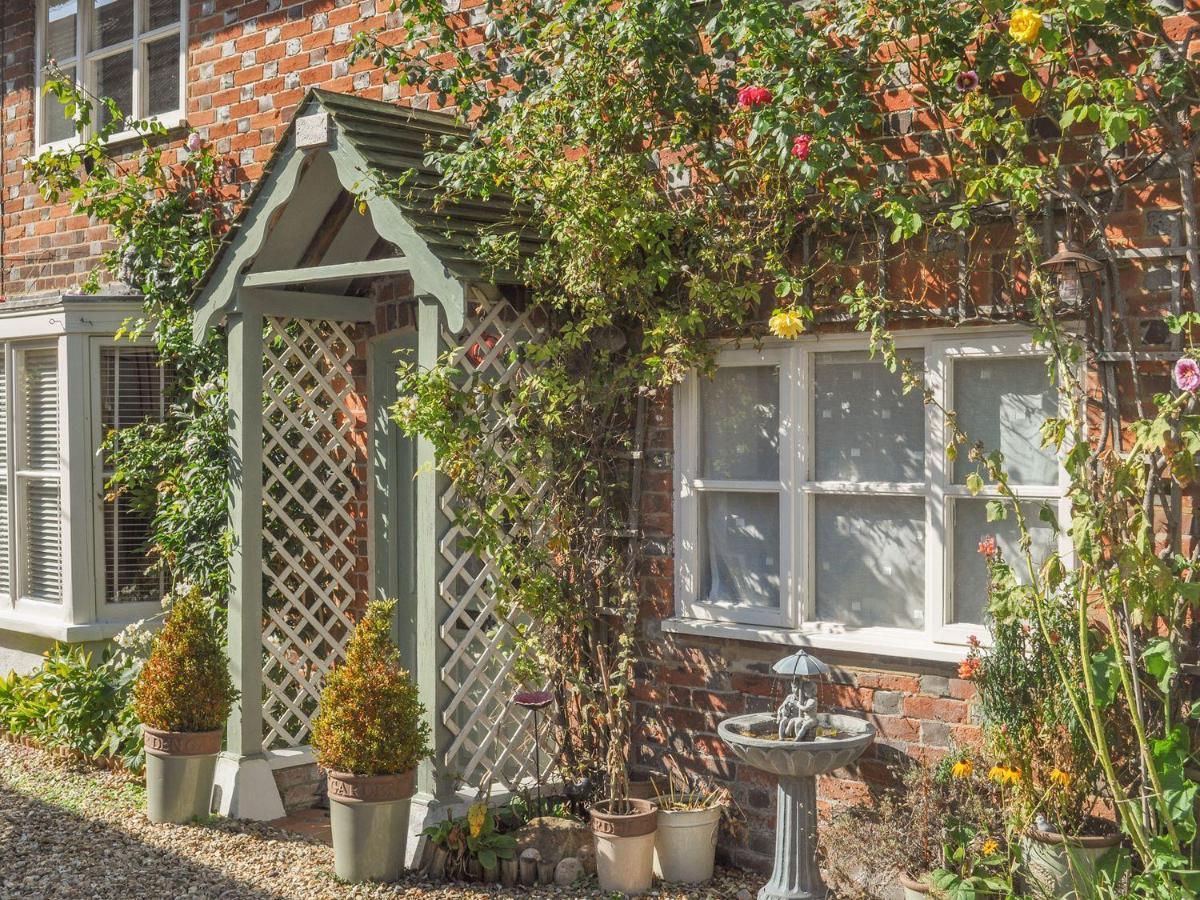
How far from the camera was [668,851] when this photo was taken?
589cm

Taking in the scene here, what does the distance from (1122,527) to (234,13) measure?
662 centimetres

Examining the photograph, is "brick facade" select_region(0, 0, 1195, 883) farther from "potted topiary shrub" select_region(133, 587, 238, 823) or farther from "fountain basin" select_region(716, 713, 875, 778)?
"potted topiary shrub" select_region(133, 587, 238, 823)

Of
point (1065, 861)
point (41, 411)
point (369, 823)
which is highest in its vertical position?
point (41, 411)

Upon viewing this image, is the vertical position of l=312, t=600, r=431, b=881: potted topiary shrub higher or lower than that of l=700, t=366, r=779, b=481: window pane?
lower

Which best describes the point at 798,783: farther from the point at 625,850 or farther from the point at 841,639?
the point at 625,850

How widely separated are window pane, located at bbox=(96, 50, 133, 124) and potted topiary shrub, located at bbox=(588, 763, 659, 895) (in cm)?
659

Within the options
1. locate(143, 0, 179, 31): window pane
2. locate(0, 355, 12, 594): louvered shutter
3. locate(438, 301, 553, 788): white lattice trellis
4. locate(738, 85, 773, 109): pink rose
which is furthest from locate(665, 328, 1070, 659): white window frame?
locate(0, 355, 12, 594): louvered shutter

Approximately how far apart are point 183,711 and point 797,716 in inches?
129

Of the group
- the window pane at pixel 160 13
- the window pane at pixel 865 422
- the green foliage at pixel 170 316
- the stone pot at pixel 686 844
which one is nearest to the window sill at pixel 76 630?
the green foliage at pixel 170 316

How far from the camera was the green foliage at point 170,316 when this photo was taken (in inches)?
321

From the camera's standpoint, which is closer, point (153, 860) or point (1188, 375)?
point (1188, 375)

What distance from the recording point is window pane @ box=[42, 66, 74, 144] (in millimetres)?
10344

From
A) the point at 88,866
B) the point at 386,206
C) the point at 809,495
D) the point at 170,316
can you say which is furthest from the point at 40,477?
the point at 809,495

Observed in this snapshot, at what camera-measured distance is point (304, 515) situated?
7820 mm
